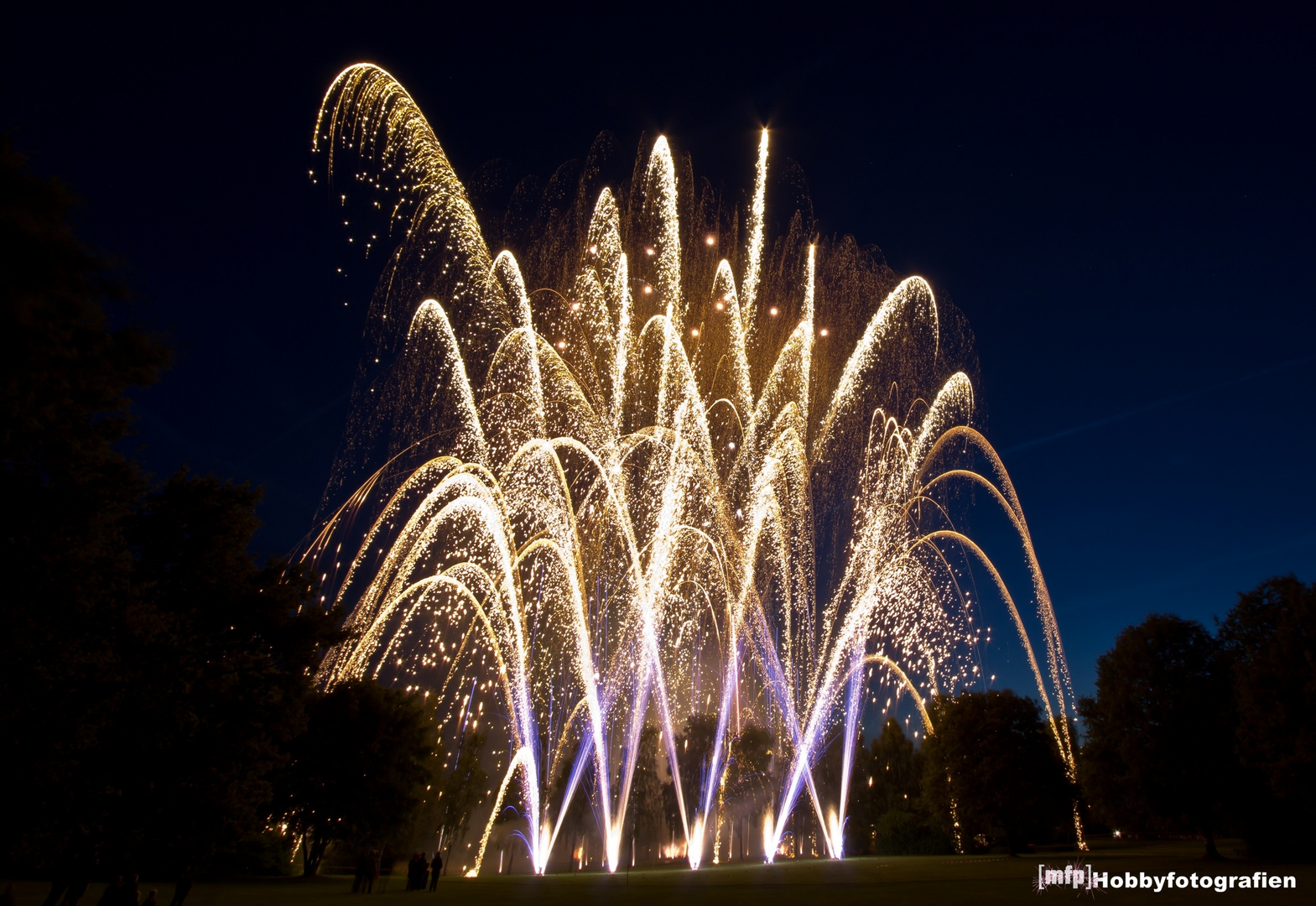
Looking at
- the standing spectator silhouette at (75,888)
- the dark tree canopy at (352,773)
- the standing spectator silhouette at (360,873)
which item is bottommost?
the standing spectator silhouette at (75,888)

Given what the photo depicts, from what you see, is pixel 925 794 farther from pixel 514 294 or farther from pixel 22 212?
pixel 22 212

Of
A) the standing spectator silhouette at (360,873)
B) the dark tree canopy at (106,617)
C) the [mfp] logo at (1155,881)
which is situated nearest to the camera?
the dark tree canopy at (106,617)

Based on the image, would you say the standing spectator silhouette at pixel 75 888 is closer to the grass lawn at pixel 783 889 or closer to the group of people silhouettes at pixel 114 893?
the group of people silhouettes at pixel 114 893

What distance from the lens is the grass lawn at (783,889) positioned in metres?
20.8

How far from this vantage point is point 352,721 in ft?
119

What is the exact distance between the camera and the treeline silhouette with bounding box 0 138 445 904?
1377 cm

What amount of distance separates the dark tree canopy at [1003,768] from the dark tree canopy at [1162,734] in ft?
26.3

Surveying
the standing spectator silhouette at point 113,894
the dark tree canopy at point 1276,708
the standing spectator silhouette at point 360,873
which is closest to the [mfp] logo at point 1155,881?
the dark tree canopy at point 1276,708

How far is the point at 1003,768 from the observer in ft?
158

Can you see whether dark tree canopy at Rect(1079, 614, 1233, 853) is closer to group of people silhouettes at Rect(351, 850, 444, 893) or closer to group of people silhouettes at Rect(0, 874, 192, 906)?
group of people silhouettes at Rect(351, 850, 444, 893)

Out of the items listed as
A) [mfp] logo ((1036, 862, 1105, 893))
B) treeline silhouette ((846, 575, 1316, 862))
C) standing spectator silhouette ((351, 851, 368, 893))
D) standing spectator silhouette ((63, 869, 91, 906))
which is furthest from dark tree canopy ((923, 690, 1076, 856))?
standing spectator silhouette ((63, 869, 91, 906))

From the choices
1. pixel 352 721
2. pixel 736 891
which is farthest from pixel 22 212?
pixel 352 721

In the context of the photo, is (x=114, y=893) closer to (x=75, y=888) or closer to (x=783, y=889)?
(x=75, y=888)

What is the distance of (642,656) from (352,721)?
13.2 metres
